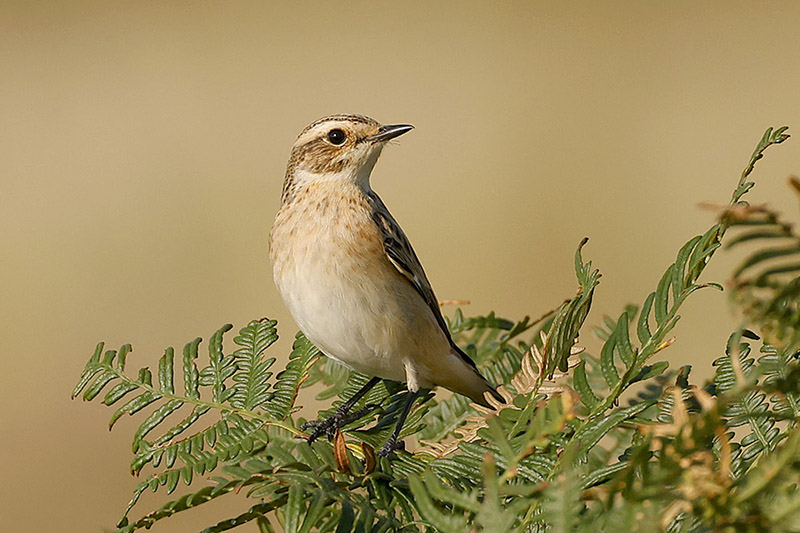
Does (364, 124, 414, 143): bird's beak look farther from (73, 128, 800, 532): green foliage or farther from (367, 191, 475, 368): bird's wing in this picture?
(73, 128, 800, 532): green foliage

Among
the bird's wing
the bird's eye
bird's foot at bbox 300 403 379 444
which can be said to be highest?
the bird's eye

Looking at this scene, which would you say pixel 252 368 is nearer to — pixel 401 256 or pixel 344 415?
pixel 344 415

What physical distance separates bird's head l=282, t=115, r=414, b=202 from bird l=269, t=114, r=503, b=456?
0.04 m

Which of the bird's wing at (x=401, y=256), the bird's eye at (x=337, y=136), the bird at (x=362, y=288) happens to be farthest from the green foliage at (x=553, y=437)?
the bird's eye at (x=337, y=136)

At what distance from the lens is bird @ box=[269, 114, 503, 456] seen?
90.0 inches

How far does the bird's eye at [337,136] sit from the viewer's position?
272cm

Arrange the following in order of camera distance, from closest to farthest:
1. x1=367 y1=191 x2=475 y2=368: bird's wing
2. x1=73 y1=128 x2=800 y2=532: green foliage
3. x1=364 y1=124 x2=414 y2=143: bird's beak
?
x1=73 y1=128 x2=800 y2=532: green foliage, x1=367 y1=191 x2=475 y2=368: bird's wing, x1=364 y1=124 x2=414 y2=143: bird's beak

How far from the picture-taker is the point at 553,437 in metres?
0.83

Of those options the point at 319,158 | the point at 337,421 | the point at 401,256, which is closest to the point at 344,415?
the point at 337,421

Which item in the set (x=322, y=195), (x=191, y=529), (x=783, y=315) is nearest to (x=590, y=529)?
(x=783, y=315)

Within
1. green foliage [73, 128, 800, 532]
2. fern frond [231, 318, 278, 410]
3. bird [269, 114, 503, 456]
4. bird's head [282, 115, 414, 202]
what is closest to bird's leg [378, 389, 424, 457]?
green foliage [73, 128, 800, 532]

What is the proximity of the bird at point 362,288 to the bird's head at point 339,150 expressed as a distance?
43 millimetres

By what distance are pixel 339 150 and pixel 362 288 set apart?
1.83ft

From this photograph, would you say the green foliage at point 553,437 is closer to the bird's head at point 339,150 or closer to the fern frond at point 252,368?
the fern frond at point 252,368
